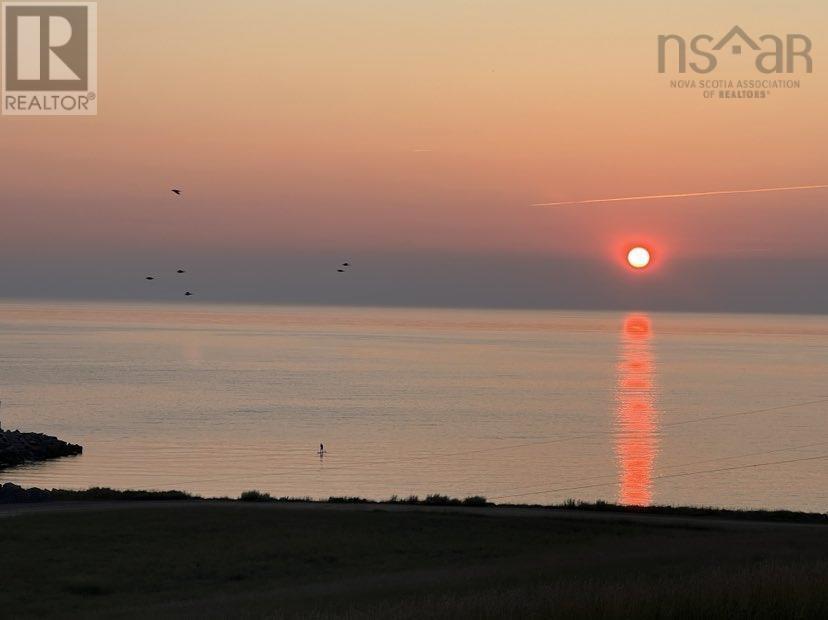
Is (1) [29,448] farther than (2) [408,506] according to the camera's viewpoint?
Yes

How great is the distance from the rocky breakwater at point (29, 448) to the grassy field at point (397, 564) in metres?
36.3

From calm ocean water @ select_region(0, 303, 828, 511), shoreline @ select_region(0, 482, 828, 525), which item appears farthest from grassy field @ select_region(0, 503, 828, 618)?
calm ocean water @ select_region(0, 303, 828, 511)

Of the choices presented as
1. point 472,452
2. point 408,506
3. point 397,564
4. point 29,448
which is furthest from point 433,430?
point 397,564

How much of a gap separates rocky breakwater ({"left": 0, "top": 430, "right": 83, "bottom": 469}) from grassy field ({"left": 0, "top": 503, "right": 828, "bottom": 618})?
3635 cm

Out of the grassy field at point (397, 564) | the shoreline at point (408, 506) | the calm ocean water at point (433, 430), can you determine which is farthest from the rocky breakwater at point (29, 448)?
the grassy field at point (397, 564)

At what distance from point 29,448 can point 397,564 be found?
52.1 metres

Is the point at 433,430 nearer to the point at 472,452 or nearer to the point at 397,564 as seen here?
the point at 472,452

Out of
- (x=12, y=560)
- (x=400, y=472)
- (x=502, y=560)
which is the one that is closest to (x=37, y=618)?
(x=12, y=560)

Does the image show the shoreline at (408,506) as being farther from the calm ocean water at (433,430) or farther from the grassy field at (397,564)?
the calm ocean water at (433,430)

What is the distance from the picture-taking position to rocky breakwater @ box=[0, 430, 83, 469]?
2840 inches

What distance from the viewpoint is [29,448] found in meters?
74.6

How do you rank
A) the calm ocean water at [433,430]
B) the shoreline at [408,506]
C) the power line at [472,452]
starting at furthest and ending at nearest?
1. the power line at [472,452]
2. the calm ocean water at [433,430]
3. the shoreline at [408,506]

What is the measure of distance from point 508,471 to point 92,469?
2711 cm

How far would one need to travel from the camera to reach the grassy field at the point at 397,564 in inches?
645
